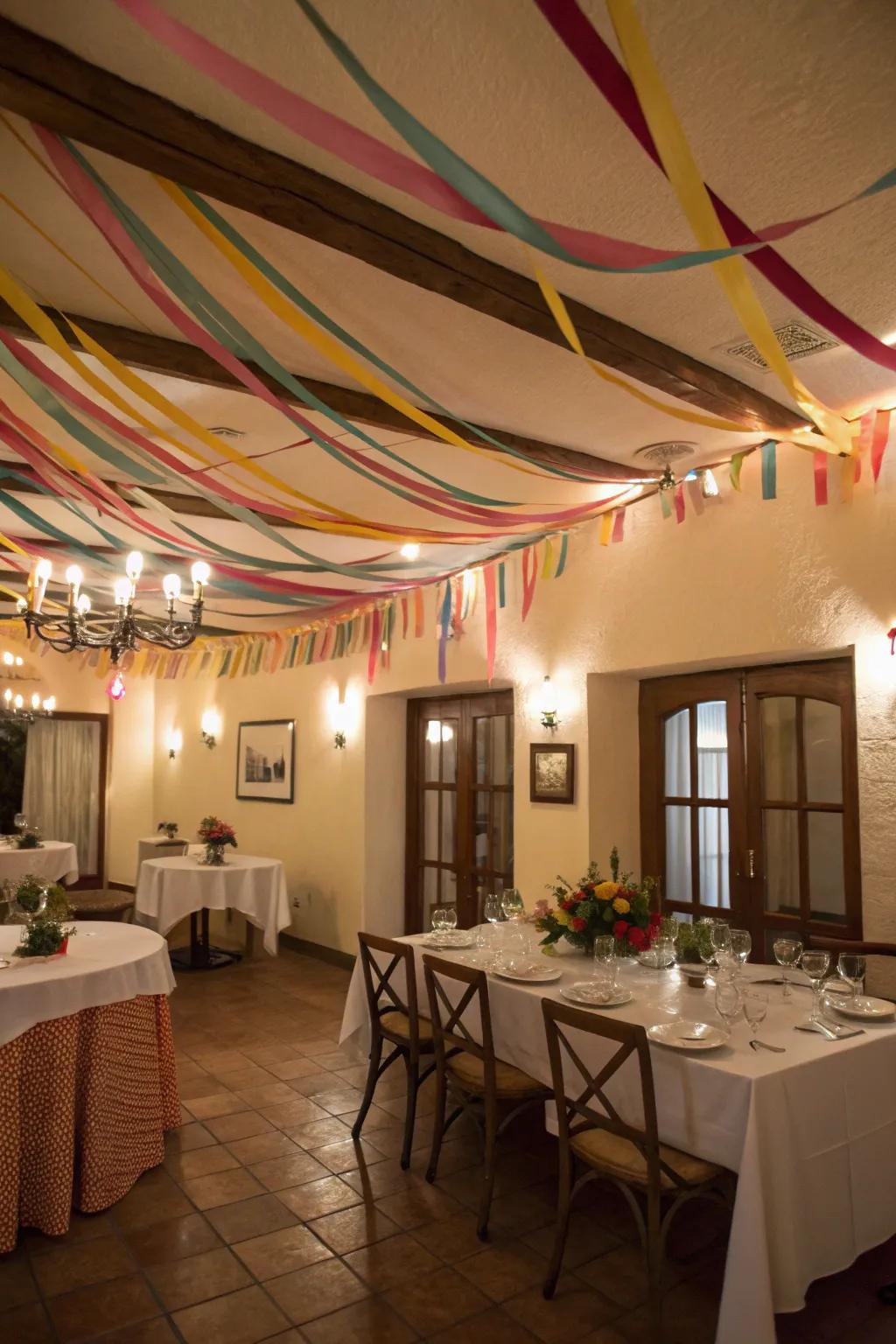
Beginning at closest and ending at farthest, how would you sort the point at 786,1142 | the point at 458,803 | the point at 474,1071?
1. the point at 786,1142
2. the point at 474,1071
3. the point at 458,803

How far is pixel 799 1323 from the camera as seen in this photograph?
2.57m

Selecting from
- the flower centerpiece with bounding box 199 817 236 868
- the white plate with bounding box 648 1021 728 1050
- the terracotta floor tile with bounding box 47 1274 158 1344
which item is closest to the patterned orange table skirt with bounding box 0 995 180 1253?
the terracotta floor tile with bounding box 47 1274 158 1344

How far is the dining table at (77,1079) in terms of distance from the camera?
3.03 metres

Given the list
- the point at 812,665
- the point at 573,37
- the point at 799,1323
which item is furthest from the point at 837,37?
the point at 799,1323

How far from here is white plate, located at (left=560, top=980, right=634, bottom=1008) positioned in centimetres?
305

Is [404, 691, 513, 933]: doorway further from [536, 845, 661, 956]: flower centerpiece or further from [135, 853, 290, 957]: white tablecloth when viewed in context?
[536, 845, 661, 956]: flower centerpiece

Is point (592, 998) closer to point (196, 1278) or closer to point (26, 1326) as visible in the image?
point (196, 1278)

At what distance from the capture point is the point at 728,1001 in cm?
280

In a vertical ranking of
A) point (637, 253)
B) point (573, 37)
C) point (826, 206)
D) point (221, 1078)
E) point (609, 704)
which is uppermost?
point (826, 206)

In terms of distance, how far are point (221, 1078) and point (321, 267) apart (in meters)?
3.91

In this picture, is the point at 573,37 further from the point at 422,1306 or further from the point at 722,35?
the point at 422,1306

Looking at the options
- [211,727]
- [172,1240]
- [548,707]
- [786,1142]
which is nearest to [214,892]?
[211,727]

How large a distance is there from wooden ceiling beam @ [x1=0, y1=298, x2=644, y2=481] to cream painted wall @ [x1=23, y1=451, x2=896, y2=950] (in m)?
1.09

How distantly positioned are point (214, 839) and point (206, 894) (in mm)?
444
